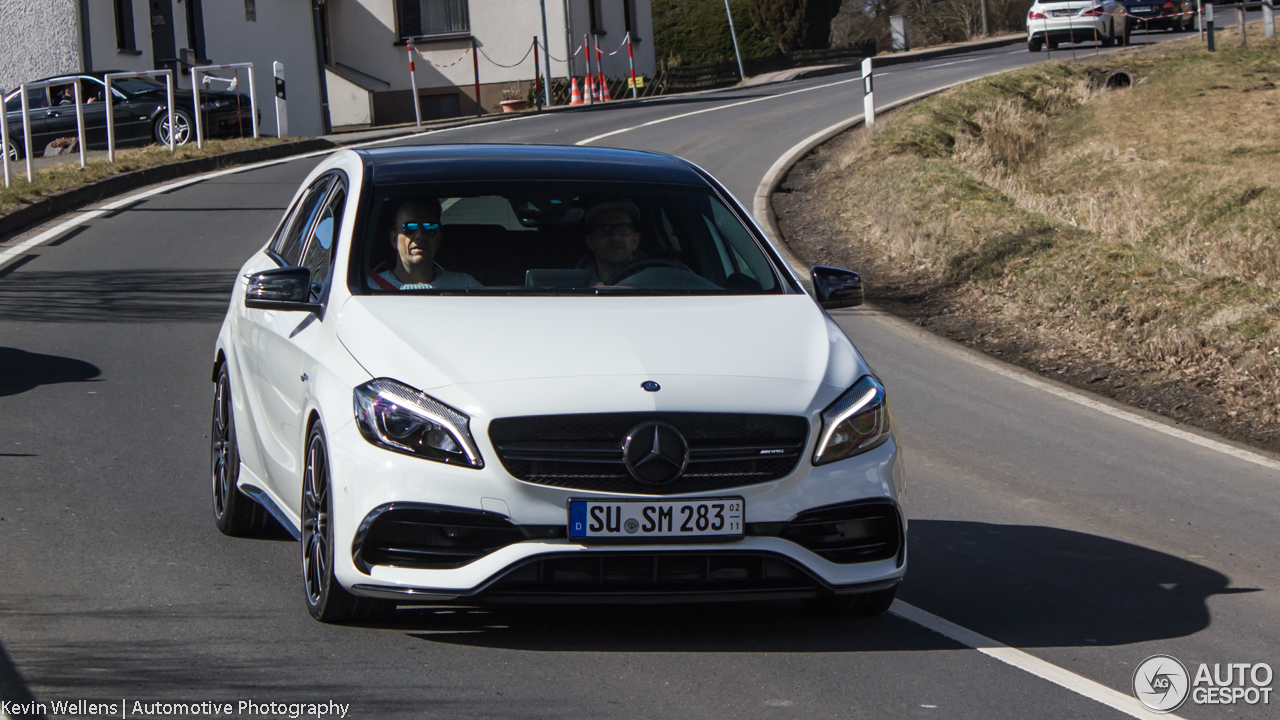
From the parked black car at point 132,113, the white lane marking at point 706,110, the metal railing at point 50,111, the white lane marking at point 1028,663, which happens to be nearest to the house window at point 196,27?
the parked black car at point 132,113

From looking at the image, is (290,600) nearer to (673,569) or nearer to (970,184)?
(673,569)

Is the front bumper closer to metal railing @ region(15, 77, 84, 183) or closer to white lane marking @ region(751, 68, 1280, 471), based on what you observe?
white lane marking @ region(751, 68, 1280, 471)

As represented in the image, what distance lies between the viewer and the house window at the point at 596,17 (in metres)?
48.3

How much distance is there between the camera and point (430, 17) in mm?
46344

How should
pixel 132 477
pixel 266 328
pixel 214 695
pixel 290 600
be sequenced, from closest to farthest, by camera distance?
pixel 214 695
pixel 290 600
pixel 266 328
pixel 132 477

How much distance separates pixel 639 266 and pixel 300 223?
170cm

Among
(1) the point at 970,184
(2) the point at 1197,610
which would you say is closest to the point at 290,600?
(2) the point at 1197,610

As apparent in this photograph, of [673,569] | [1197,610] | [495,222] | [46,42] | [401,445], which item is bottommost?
[1197,610]

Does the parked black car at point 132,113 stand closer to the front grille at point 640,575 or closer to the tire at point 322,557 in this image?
the tire at point 322,557

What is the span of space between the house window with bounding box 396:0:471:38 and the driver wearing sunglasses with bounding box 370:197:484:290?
1610 inches

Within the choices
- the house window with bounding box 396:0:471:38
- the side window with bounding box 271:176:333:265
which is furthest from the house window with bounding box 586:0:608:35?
the side window with bounding box 271:176:333:265

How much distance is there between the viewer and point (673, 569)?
5012 millimetres

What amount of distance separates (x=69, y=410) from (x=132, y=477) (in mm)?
1933

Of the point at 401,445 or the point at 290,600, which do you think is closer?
the point at 401,445
